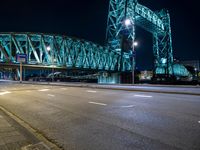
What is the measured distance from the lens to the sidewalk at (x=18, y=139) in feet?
17.7

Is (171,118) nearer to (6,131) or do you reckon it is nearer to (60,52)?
(6,131)

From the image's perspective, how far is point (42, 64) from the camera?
67688mm

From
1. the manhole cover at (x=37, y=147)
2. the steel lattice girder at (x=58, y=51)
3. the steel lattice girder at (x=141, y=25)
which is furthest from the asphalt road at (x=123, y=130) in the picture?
the steel lattice girder at (x=58, y=51)

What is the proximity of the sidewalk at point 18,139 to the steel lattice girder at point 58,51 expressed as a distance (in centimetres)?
6169

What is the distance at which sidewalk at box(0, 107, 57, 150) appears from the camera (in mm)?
5406

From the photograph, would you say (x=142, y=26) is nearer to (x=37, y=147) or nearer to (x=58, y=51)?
(x=58, y=51)

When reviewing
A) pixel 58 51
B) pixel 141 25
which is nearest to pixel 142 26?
pixel 141 25

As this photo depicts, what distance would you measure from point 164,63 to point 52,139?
87.5 m

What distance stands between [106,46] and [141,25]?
15.9 meters

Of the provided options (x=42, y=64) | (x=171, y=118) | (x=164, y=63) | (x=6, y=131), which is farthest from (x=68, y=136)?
(x=164, y=63)

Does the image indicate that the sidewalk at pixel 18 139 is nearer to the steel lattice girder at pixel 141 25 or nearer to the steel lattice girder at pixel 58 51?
the steel lattice girder at pixel 141 25

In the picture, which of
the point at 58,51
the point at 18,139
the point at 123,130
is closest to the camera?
the point at 18,139

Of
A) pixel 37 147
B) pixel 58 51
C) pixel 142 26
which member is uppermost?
pixel 142 26

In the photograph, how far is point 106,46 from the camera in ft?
271
